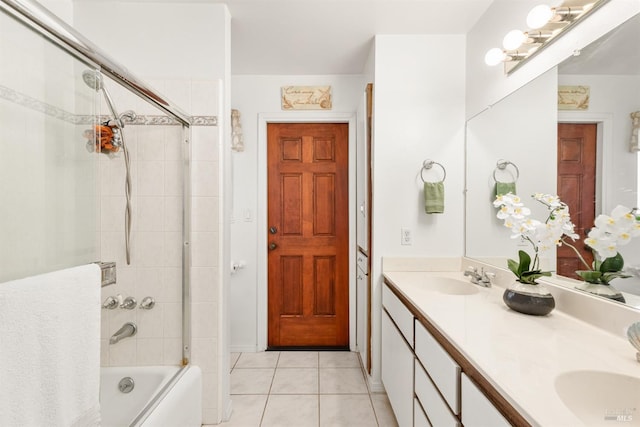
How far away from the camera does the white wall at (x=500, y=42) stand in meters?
1.08

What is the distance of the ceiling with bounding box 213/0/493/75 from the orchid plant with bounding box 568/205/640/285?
145 centimetres

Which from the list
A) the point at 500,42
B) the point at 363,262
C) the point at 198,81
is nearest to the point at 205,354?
the point at 363,262

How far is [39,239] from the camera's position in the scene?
0.79 metres

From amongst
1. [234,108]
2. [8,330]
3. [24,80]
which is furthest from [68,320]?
[234,108]

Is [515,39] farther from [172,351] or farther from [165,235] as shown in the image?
[172,351]

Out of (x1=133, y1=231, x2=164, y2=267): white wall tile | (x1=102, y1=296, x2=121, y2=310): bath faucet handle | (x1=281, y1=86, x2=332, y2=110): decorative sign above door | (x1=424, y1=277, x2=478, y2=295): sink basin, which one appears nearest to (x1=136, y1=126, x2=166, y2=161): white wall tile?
(x1=133, y1=231, x2=164, y2=267): white wall tile

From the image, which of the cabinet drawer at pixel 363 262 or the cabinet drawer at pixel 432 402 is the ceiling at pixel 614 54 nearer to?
the cabinet drawer at pixel 432 402

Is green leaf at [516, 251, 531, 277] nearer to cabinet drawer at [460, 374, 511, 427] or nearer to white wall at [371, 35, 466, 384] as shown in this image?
cabinet drawer at [460, 374, 511, 427]

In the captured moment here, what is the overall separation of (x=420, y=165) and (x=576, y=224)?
100 cm

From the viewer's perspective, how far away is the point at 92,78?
0.95 m

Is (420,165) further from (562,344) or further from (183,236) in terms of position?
(183,236)

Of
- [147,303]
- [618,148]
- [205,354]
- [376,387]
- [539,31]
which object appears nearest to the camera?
[618,148]

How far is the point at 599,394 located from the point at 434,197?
52.8 inches

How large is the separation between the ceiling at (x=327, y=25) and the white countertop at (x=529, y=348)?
67.2 inches
